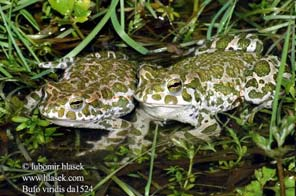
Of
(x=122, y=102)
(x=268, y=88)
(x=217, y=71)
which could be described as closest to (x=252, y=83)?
(x=268, y=88)

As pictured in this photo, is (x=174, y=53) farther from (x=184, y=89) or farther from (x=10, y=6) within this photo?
(x=10, y=6)

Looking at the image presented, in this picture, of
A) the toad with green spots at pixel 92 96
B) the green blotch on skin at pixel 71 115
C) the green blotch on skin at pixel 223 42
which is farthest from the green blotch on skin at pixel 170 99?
the green blotch on skin at pixel 223 42

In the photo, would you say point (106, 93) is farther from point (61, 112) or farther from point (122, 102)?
point (61, 112)

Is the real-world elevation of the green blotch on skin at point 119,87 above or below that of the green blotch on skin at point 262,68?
below

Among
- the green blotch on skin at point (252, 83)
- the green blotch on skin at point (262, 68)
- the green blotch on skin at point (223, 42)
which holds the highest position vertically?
the green blotch on skin at point (223, 42)

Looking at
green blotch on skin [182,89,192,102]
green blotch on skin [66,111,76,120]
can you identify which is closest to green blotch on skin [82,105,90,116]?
green blotch on skin [66,111,76,120]

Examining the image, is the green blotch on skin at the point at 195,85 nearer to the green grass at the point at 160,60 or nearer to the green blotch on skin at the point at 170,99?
the green blotch on skin at the point at 170,99
